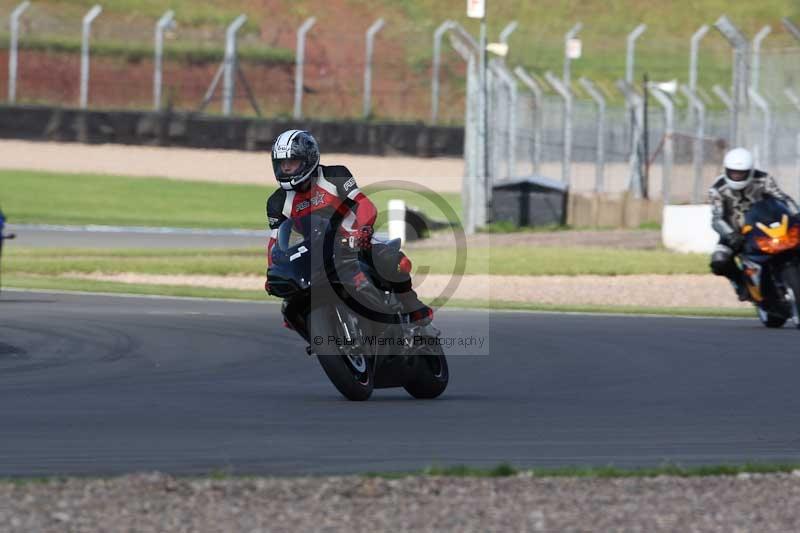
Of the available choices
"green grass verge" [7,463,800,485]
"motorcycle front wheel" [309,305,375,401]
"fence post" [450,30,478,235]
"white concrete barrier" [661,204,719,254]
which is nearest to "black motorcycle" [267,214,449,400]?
"motorcycle front wheel" [309,305,375,401]

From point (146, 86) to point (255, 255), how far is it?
1006 inches

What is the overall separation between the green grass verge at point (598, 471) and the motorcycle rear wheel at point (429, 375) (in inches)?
120

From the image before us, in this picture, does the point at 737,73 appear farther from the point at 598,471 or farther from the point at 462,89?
the point at 462,89

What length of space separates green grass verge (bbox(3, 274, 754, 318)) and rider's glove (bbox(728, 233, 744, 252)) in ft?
8.28

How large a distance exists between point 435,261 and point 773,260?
12.0 m

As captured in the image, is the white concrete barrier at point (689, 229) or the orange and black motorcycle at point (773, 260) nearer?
the orange and black motorcycle at point (773, 260)

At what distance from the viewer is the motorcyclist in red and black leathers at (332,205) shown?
9484mm

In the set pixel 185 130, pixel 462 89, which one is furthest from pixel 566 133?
pixel 462 89

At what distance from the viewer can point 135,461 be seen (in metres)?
7.01

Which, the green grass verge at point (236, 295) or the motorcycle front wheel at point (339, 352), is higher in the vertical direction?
the green grass verge at point (236, 295)

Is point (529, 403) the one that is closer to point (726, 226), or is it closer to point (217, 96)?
point (726, 226)

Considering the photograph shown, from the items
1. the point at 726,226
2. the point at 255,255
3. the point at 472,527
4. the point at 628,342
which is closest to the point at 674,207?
the point at 255,255

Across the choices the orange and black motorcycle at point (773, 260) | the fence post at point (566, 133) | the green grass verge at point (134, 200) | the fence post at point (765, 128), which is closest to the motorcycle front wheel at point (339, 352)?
the orange and black motorcycle at point (773, 260)

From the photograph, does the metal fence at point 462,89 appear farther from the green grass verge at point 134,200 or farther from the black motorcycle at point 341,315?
the black motorcycle at point 341,315
